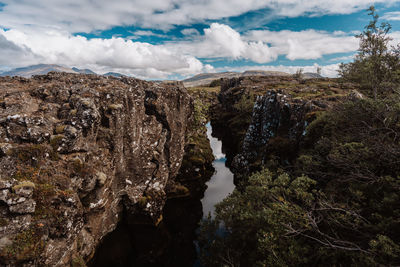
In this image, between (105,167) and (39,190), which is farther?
(105,167)

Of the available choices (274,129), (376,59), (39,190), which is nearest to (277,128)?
(274,129)

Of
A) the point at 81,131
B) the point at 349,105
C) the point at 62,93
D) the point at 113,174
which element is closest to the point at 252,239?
the point at 349,105

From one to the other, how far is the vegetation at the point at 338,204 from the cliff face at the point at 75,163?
15135 millimetres

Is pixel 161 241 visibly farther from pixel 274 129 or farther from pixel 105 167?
pixel 274 129

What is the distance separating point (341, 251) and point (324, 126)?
684 inches

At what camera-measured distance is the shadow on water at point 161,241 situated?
28.8 meters

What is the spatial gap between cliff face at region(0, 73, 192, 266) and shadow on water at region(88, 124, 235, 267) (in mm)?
2400

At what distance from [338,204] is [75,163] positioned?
2584 cm

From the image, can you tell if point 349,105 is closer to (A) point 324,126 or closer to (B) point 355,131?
(B) point 355,131

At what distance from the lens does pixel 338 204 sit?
12805 millimetres

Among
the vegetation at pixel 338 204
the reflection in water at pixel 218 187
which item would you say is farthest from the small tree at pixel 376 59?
the reflection in water at pixel 218 187

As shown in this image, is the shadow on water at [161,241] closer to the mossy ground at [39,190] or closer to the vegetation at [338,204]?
the vegetation at [338,204]

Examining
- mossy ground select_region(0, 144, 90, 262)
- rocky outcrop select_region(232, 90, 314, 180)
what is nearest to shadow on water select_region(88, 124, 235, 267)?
A: mossy ground select_region(0, 144, 90, 262)

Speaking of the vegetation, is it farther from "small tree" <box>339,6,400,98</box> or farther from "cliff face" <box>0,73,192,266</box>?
"cliff face" <box>0,73,192,266</box>
